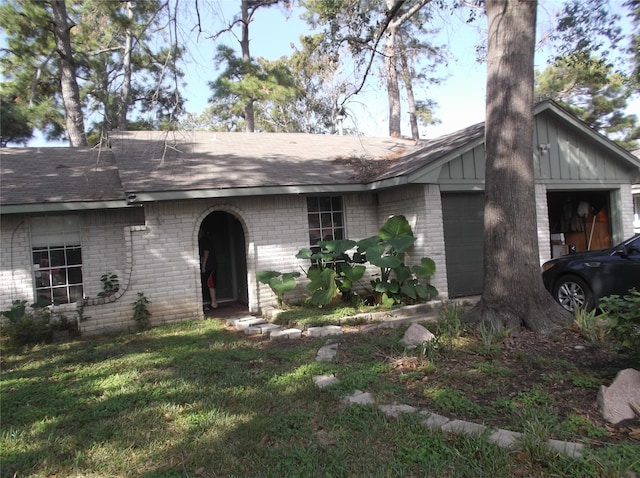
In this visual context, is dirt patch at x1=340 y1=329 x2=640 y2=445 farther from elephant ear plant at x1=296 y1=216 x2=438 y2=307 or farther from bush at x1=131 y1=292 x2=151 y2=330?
bush at x1=131 y1=292 x2=151 y2=330

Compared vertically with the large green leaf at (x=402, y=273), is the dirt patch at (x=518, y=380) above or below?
below

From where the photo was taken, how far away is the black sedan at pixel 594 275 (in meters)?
7.35

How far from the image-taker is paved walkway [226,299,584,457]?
3309mm

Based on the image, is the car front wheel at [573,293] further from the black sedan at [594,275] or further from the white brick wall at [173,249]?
the white brick wall at [173,249]

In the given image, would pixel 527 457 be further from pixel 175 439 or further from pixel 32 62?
pixel 32 62

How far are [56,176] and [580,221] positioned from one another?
1377 cm

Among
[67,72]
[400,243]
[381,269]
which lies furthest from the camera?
[67,72]

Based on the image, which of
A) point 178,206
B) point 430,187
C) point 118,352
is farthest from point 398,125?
point 118,352

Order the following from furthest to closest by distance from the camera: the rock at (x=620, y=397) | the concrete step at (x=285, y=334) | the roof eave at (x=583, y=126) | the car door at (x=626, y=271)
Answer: the roof eave at (x=583, y=126) < the concrete step at (x=285, y=334) < the car door at (x=626, y=271) < the rock at (x=620, y=397)

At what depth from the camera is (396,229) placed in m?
9.55

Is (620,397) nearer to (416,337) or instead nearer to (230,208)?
(416,337)

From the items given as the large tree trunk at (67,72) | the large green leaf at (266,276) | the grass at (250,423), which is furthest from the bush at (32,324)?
the large tree trunk at (67,72)

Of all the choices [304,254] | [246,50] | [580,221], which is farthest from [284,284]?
[246,50]

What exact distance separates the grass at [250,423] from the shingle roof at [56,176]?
3.48 metres
